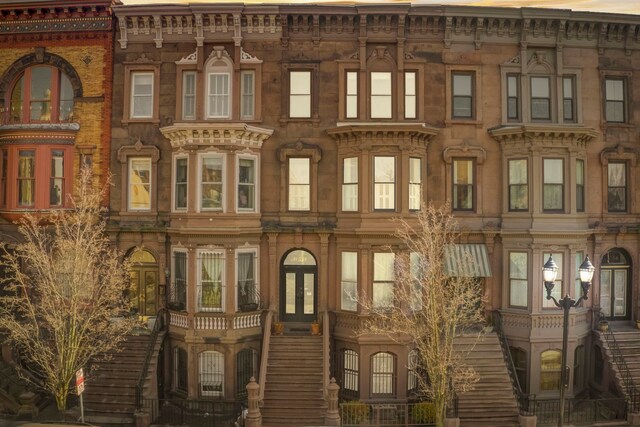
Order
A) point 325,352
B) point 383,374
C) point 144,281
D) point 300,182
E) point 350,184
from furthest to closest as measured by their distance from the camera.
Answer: point 144,281 < point 300,182 < point 350,184 < point 383,374 < point 325,352

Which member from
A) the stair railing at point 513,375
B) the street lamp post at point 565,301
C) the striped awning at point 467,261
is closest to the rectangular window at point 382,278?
the striped awning at point 467,261

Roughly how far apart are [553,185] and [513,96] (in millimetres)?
3966

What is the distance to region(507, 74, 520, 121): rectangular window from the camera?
22531 mm

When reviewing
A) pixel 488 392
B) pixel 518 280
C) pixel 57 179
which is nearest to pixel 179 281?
pixel 57 179

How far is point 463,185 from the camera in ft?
73.4

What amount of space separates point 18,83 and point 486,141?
1964 centimetres

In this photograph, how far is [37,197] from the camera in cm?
2230

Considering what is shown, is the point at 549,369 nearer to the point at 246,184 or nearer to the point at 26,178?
the point at 246,184

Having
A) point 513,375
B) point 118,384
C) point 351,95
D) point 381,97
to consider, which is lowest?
point 118,384

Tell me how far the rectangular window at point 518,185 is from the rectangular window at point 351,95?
21.7ft

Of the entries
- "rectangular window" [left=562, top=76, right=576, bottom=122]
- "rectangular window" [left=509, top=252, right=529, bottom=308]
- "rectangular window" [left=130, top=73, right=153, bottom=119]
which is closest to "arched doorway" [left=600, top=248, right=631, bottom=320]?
"rectangular window" [left=509, top=252, right=529, bottom=308]

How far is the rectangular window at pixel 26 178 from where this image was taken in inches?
885

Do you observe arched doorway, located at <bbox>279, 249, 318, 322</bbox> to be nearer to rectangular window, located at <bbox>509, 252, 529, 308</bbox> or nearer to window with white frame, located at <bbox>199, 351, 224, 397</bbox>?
window with white frame, located at <bbox>199, 351, 224, 397</bbox>

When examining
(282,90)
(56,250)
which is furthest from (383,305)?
(56,250)
